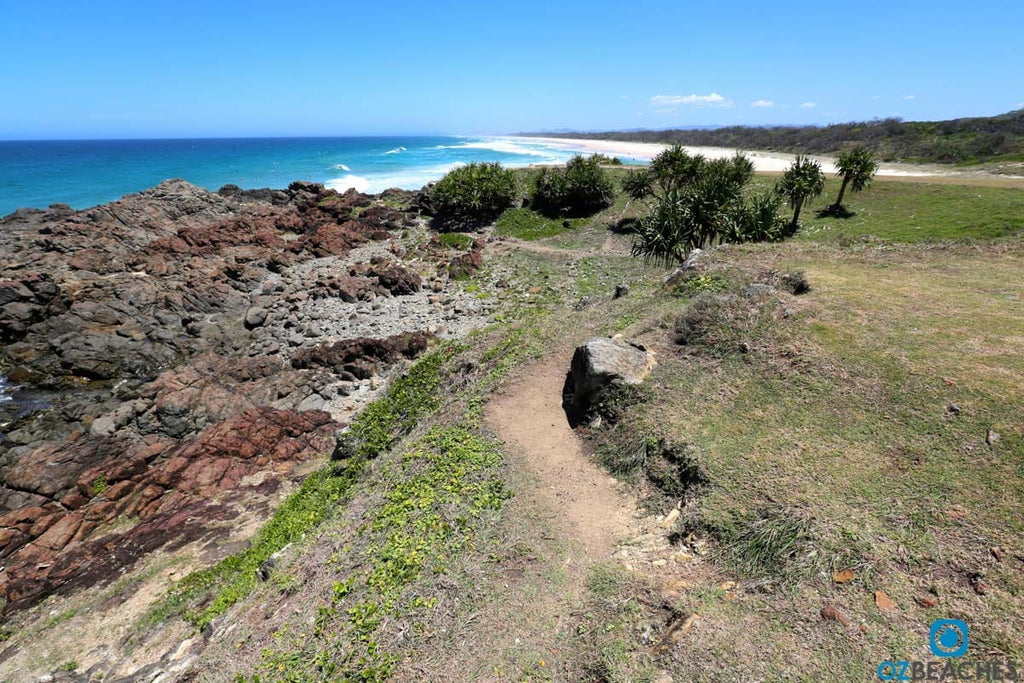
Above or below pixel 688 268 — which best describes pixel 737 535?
below

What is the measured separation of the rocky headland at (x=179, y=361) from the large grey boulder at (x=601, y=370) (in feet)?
36.1

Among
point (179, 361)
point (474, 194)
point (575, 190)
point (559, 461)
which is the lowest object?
point (179, 361)

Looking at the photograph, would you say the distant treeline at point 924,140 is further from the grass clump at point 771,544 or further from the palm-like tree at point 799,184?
the grass clump at point 771,544

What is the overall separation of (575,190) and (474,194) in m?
10.6

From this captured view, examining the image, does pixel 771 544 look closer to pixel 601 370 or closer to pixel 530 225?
pixel 601 370

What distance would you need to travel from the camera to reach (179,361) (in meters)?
27.6

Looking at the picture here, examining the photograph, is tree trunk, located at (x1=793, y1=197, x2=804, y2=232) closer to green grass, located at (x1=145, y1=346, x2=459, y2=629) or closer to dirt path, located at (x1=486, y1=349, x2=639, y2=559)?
dirt path, located at (x1=486, y1=349, x2=639, y2=559)

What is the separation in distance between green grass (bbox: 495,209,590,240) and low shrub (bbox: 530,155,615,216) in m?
1.78

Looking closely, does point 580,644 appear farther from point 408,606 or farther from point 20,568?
point 20,568

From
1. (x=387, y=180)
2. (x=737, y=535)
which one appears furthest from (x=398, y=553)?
(x=387, y=180)

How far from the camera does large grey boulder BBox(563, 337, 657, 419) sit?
13352 millimetres

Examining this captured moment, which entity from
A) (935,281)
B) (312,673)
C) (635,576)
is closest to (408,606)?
(312,673)

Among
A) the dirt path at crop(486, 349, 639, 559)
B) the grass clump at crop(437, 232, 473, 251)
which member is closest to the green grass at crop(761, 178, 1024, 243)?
the dirt path at crop(486, 349, 639, 559)

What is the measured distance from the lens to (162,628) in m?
11.7
